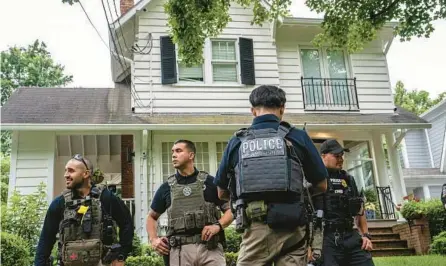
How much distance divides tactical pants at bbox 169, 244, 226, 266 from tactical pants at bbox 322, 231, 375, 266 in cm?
101

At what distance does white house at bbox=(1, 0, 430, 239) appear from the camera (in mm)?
10594

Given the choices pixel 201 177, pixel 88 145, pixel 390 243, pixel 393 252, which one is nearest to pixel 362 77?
pixel 390 243

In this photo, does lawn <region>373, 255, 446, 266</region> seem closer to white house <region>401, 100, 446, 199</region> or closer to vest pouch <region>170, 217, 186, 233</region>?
vest pouch <region>170, 217, 186, 233</region>

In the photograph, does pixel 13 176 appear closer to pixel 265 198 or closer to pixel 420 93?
pixel 265 198

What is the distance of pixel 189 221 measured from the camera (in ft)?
12.7

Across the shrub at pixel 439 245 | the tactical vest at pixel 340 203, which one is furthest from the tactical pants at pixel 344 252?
the shrub at pixel 439 245

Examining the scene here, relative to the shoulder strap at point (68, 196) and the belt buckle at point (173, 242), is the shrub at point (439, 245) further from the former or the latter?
the shoulder strap at point (68, 196)

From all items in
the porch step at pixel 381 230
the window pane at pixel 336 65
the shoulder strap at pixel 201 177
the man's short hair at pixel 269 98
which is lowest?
the porch step at pixel 381 230

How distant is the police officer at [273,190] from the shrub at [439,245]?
24.6 ft

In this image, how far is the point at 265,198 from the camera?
2777 mm

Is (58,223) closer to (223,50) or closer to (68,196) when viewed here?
(68,196)

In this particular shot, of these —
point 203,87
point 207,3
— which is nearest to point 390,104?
point 203,87

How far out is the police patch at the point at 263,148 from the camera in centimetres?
280

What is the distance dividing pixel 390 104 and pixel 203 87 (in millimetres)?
5391
